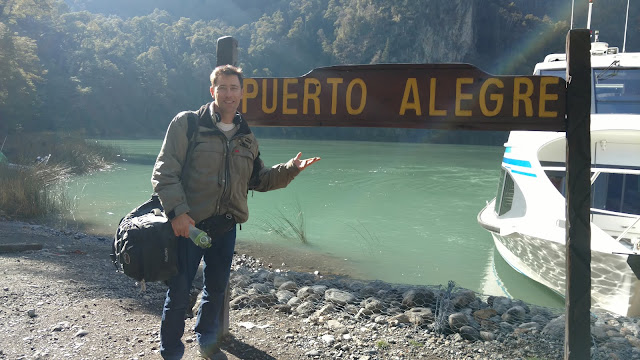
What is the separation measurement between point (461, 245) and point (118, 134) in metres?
57.3

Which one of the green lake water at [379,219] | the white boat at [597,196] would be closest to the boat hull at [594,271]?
the white boat at [597,196]

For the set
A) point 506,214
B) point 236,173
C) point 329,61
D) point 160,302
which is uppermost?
point 329,61

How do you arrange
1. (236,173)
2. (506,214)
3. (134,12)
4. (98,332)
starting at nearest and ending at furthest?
(236,173), (98,332), (506,214), (134,12)

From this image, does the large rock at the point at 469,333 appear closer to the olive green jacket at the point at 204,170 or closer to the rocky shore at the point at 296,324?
the rocky shore at the point at 296,324

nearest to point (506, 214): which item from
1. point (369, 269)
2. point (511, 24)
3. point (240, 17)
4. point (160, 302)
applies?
point (369, 269)

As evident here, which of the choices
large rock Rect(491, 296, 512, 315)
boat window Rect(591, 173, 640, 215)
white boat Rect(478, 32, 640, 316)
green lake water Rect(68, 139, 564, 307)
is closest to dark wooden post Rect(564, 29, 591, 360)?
large rock Rect(491, 296, 512, 315)

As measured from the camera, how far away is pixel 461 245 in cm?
1191

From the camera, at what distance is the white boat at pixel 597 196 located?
6.27 meters

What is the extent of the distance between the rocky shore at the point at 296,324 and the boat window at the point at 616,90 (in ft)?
13.0

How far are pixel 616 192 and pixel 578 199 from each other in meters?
5.82

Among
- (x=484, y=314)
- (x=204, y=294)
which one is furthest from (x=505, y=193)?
(x=204, y=294)

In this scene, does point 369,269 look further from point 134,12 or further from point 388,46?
point 134,12

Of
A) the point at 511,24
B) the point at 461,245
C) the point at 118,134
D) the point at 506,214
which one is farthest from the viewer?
the point at 511,24

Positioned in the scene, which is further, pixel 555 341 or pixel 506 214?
pixel 506 214
